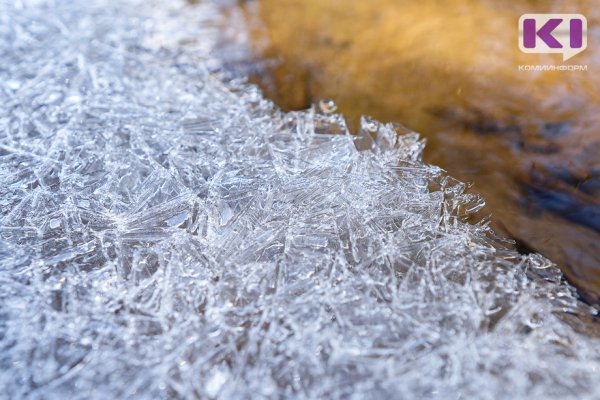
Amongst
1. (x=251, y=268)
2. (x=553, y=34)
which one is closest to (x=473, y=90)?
(x=553, y=34)

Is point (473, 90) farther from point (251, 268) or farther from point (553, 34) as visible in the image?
point (251, 268)

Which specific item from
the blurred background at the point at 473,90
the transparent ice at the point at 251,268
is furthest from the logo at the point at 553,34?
the transparent ice at the point at 251,268

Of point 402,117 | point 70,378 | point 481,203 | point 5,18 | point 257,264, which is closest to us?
point 70,378

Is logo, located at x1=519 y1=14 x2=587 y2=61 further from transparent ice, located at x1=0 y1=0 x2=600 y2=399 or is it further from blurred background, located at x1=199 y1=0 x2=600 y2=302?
transparent ice, located at x1=0 y1=0 x2=600 y2=399

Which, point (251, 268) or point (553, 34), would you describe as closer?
point (251, 268)

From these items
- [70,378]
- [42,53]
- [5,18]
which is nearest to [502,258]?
[70,378]

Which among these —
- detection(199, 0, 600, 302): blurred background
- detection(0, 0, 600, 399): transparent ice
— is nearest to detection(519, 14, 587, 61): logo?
detection(199, 0, 600, 302): blurred background

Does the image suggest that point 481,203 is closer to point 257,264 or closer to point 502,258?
point 502,258
